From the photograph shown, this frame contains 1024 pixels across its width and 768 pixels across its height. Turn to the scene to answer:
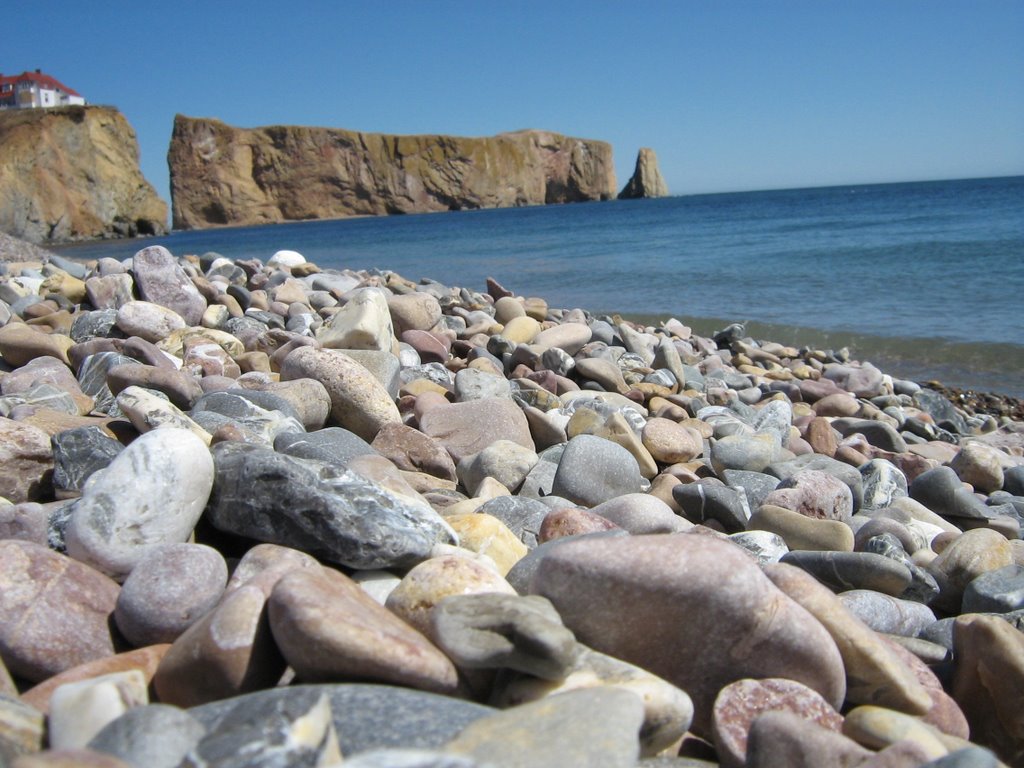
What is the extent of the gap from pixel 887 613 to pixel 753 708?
876mm

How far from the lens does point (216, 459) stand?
2154 millimetres

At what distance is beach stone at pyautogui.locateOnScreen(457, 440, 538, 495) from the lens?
331cm

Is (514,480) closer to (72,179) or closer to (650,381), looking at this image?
(650,381)

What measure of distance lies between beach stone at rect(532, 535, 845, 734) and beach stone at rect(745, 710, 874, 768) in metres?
0.19

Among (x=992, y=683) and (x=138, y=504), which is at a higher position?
(x=138, y=504)

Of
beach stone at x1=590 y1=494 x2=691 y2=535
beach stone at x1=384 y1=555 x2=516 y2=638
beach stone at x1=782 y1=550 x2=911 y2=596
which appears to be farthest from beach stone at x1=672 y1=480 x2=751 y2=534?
beach stone at x1=384 y1=555 x2=516 y2=638

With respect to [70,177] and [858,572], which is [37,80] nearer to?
[70,177]

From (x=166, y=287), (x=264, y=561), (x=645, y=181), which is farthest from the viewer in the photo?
(x=645, y=181)

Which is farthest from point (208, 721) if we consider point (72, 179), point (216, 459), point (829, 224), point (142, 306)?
point (72, 179)

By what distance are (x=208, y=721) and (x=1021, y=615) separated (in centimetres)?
215

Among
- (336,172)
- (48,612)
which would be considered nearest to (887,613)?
(48,612)

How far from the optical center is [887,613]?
2.32m

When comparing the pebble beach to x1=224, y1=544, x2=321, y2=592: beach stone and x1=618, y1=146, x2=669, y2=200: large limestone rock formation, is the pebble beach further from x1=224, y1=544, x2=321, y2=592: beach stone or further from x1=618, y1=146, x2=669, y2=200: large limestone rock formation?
x1=618, y1=146, x2=669, y2=200: large limestone rock formation

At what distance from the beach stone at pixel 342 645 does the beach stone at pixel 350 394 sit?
6.78 feet
